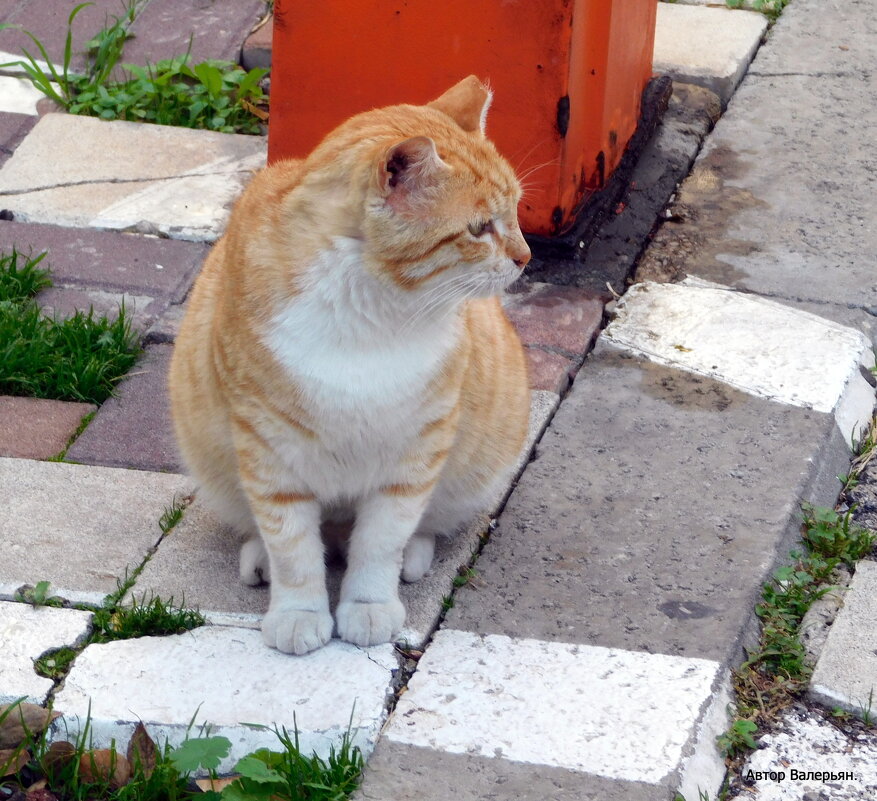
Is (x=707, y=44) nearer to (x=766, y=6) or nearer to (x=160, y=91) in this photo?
(x=766, y=6)

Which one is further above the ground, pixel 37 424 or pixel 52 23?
pixel 52 23

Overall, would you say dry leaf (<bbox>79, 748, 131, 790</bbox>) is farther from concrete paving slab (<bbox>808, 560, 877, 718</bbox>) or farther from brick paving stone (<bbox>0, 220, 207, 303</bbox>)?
brick paving stone (<bbox>0, 220, 207, 303</bbox>)

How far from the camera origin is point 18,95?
4.95 metres

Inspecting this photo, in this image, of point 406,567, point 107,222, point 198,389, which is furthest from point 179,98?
point 406,567

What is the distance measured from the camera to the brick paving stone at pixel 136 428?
10.5ft

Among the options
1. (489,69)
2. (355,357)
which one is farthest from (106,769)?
(489,69)

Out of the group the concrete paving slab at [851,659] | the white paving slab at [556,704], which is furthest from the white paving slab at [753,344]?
the white paving slab at [556,704]

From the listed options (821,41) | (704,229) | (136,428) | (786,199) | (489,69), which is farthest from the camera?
(821,41)

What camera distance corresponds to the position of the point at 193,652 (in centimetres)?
252

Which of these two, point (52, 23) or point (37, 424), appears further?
point (52, 23)

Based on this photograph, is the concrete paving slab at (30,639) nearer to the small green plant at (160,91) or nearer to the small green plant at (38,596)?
the small green plant at (38,596)

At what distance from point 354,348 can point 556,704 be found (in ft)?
2.66

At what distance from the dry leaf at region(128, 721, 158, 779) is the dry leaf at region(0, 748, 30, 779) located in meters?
0.20

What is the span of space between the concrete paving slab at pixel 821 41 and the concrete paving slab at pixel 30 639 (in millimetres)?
3842
